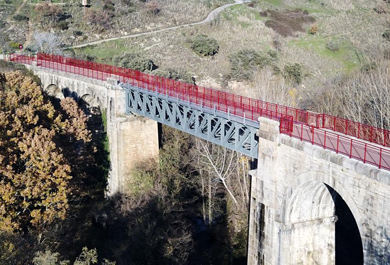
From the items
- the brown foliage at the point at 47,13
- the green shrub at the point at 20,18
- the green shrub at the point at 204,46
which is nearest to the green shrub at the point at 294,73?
the green shrub at the point at 204,46

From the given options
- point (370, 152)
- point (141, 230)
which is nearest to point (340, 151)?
point (370, 152)

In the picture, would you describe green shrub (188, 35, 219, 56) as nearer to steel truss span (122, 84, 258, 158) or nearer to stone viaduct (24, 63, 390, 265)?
steel truss span (122, 84, 258, 158)

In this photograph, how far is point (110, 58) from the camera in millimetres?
53469

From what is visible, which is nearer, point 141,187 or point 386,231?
point 386,231

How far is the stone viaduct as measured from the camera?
525 inches

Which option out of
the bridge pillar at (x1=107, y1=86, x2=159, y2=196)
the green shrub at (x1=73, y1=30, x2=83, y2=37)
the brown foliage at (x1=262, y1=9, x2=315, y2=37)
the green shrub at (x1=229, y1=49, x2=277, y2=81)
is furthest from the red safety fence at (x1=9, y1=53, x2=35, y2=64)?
the brown foliage at (x1=262, y1=9, x2=315, y2=37)

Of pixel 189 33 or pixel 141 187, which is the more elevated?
pixel 189 33

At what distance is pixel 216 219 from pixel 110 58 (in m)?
31.2

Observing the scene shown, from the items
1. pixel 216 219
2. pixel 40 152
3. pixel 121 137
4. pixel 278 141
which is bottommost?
pixel 216 219

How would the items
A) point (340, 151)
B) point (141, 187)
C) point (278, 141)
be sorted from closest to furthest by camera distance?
point (340, 151), point (278, 141), point (141, 187)

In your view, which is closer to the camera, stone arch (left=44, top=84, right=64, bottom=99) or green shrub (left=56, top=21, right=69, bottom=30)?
stone arch (left=44, top=84, right=64, bottom=99)

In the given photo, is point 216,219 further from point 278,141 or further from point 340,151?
point 340,151

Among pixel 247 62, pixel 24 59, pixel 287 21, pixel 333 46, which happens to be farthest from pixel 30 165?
pixel 287 21

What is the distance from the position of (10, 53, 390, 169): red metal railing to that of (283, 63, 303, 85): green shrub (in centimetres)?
2111
